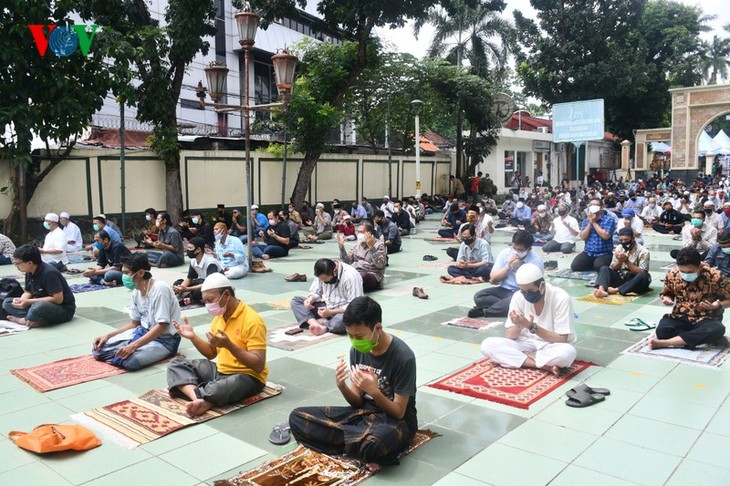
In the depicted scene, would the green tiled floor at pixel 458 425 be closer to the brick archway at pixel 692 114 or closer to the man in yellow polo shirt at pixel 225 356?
the man in yellow polo shirt at pixel 225 356

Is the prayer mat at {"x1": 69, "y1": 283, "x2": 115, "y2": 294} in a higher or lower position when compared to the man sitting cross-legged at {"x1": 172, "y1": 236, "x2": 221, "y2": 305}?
lower

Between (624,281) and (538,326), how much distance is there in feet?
15.5

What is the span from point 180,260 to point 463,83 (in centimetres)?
1897

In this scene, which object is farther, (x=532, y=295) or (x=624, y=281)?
(x=624, y=281)

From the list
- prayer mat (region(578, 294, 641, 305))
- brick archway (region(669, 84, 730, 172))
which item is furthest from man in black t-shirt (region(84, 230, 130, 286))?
brick archway (region(669, 84, 730, 172))

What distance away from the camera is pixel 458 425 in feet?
16.4

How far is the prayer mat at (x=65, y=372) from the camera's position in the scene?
239 inches

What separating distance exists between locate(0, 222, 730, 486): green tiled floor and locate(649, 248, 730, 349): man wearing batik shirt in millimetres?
456

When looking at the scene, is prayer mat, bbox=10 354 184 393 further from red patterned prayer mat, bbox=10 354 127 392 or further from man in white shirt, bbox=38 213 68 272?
man in white shirt, bbox=38 213 68 272

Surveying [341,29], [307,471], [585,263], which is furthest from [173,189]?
[307,471]

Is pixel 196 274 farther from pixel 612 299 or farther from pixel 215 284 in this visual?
pixel 612 299

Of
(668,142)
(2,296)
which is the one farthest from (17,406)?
(668,142)

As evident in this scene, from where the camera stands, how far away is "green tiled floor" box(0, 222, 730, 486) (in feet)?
13.8

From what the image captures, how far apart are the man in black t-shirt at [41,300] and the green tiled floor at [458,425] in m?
0.25
